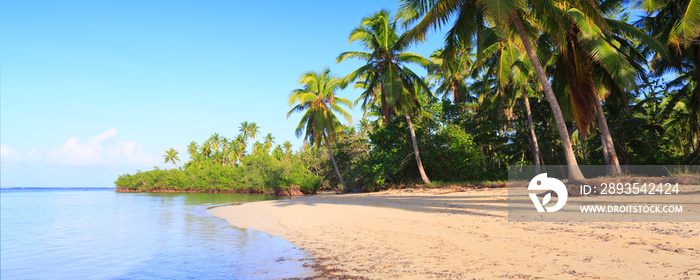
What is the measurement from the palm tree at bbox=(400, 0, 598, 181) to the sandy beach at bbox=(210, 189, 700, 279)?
3.47 meters

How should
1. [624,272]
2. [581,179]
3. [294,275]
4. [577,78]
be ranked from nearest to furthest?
[624,272], [294,275], [581,179], [577,78]

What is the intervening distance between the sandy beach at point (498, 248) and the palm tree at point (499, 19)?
3.47m

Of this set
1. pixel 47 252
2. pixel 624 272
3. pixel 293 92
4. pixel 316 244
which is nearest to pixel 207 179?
pixel 293 92

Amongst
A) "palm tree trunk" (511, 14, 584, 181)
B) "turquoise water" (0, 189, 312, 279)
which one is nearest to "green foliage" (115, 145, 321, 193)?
"turquoise water" (0, 189, 312, 279)

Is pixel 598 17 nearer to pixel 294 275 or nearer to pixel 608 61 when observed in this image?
pixel 608 61

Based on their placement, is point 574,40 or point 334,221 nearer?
point 334,221

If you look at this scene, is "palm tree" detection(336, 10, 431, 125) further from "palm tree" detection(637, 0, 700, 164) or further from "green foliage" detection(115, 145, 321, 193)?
"green foliage" detection(115, 145, 321, 193)

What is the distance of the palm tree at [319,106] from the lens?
28445 mm

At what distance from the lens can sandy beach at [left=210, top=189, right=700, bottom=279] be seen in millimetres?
4340

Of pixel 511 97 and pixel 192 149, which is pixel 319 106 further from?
pixel 192 149

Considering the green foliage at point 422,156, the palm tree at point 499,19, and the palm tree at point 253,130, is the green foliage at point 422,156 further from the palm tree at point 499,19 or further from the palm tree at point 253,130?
the palm tree at point 253,130

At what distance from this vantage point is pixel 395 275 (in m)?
4.75

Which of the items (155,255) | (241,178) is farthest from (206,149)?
(155,255)

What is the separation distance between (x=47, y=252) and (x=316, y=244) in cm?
660
